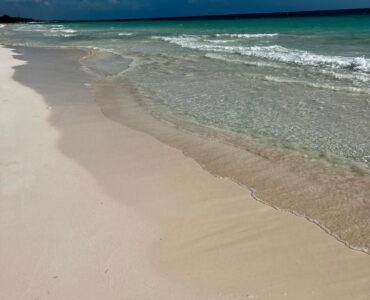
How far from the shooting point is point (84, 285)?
3385 millimetres

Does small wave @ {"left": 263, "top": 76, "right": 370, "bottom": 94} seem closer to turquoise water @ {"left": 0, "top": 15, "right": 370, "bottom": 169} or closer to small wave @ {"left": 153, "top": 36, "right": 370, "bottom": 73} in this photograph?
turquoise water @ {"left": 0, "top": 15, "right": 370, "bottom": 169}

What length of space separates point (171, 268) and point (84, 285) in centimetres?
69

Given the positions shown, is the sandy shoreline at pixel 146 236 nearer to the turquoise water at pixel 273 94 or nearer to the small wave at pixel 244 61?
the turquoise water at pixel 273 94

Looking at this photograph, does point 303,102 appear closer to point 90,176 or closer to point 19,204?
point 90,176

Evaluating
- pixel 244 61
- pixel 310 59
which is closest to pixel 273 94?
pixel 244 61

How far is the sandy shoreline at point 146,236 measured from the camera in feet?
11.0

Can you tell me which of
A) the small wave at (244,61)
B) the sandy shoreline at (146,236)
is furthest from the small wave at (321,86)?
the sandy shoreline at (146,236)

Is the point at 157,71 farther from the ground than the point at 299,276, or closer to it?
closer to it

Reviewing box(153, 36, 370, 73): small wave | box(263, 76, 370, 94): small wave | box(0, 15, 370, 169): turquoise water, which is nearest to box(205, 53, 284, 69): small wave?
box(0, 15, 370, 169): turquoise water

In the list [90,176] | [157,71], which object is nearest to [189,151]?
[90,176]

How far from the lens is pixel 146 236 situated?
4.09 meters

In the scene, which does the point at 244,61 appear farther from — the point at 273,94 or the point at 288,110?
the point at 288,110

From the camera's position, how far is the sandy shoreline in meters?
3.36

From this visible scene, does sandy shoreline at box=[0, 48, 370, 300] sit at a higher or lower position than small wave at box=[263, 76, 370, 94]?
higher
